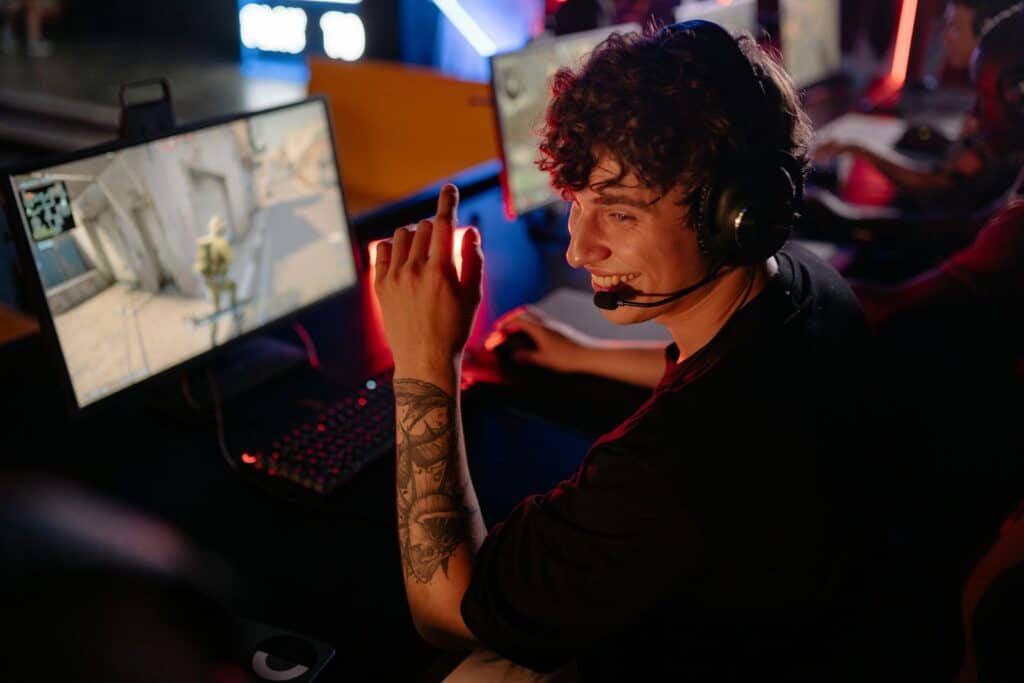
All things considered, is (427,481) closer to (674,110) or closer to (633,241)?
(633,241)

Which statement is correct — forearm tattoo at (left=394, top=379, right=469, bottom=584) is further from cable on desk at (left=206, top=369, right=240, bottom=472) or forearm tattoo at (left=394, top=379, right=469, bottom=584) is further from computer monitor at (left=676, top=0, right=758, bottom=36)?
computer monitor at (left=676, top=0, right=758, bottom=36)

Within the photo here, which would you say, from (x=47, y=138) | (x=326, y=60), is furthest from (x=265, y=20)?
(x=326, y=60)

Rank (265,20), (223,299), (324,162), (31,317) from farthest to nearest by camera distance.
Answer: (265,20) → (31,317) → (324,162) → (223,299)

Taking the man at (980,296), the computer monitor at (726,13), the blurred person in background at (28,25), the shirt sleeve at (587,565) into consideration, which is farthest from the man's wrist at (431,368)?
the blurred person in background at (28,25)

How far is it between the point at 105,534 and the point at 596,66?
81 cm

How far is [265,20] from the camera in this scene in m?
6.98

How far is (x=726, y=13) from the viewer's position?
7.54ft

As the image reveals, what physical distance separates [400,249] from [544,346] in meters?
0.53

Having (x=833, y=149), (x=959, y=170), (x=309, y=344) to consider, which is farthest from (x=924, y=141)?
(x=309, y=344)

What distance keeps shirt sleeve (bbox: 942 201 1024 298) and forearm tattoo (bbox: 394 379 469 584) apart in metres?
1.21

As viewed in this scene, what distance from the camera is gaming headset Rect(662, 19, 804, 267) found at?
2.60 feet

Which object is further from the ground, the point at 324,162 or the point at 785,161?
the point at 785,161

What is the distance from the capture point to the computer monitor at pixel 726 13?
2.21 meters

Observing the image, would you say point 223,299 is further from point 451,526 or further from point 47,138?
point 47,138
